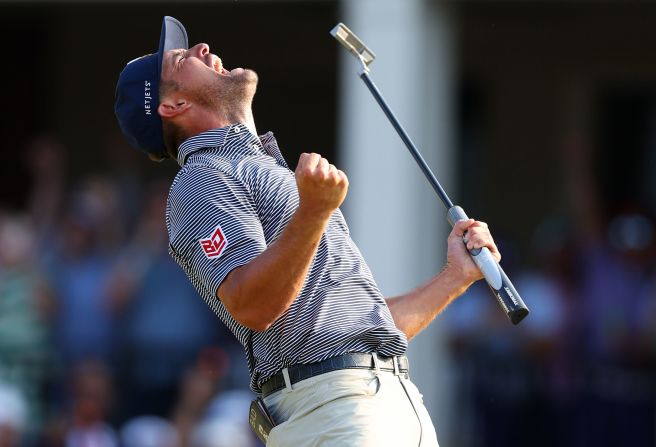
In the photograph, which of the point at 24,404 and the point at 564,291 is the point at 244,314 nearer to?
the point at 564,291

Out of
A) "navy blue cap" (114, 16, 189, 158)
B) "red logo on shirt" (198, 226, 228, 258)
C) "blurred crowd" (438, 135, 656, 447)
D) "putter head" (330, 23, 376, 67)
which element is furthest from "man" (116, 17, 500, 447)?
"blurred crowd" (438, 135, 656, 447)

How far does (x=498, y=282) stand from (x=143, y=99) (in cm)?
112

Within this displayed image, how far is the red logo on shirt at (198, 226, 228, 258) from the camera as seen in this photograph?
356 cm

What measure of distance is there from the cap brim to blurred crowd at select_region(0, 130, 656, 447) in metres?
4.18

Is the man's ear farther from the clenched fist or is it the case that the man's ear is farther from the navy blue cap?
the clenched fist

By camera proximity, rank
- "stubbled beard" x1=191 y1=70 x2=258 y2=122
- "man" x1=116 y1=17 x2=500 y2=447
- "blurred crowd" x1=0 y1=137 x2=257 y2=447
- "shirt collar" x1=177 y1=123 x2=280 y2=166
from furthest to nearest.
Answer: "blurred crowd" x1=0 y1=137 x2=257 y2=447
"stubbled beard" x1=191 y1=70 x2=258 y2=122
"shirt collar" x1=177 y1=123 x2=280 y2=166
"man" x1=116 y1=17 x2=500 y2=447

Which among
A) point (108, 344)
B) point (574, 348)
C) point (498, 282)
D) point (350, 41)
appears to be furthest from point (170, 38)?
point (108, 344)

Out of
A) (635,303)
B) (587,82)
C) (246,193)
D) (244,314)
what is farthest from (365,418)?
(587,82)

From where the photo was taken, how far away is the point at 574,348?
852cm

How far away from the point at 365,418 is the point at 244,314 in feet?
1.36

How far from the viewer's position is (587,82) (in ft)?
36.2

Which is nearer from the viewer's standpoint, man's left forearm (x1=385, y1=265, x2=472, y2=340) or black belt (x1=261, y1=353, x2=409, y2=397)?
black belt (x1=261, y1=353, x2=409, y2=397)

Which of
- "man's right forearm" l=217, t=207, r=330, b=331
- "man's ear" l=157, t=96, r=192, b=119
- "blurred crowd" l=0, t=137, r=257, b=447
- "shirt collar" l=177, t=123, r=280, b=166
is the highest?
"man's ear" l=157, t=96, r=192, b=119

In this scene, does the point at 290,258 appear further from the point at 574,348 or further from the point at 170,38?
the point at 574,348
